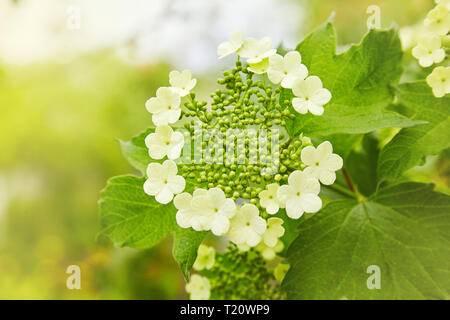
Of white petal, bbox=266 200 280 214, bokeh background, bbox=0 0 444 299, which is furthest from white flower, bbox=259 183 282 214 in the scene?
bokeh background, bbox=0 0 444 299

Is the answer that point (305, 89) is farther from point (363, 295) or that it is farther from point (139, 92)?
point (139, 92)

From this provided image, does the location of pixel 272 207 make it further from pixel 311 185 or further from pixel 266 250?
pixel 266 250

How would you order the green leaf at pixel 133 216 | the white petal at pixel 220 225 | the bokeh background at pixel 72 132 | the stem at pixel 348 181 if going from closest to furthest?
the white petal at pixel 220 225
the green leaf at pixel 133 216
the stem at pixel 348 181
the bokeh background at pixel 72 132

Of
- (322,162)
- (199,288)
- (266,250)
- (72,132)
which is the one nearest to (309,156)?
(322,162)

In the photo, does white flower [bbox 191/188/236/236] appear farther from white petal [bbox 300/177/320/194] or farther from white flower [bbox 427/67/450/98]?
white flower [bbox 427/67/450/98]

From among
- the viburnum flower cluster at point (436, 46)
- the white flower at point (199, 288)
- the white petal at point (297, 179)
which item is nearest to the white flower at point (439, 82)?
the viburnum flower cluster at point (436, 46)

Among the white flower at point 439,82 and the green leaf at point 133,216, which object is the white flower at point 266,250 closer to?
the green leaf at point 133,216
